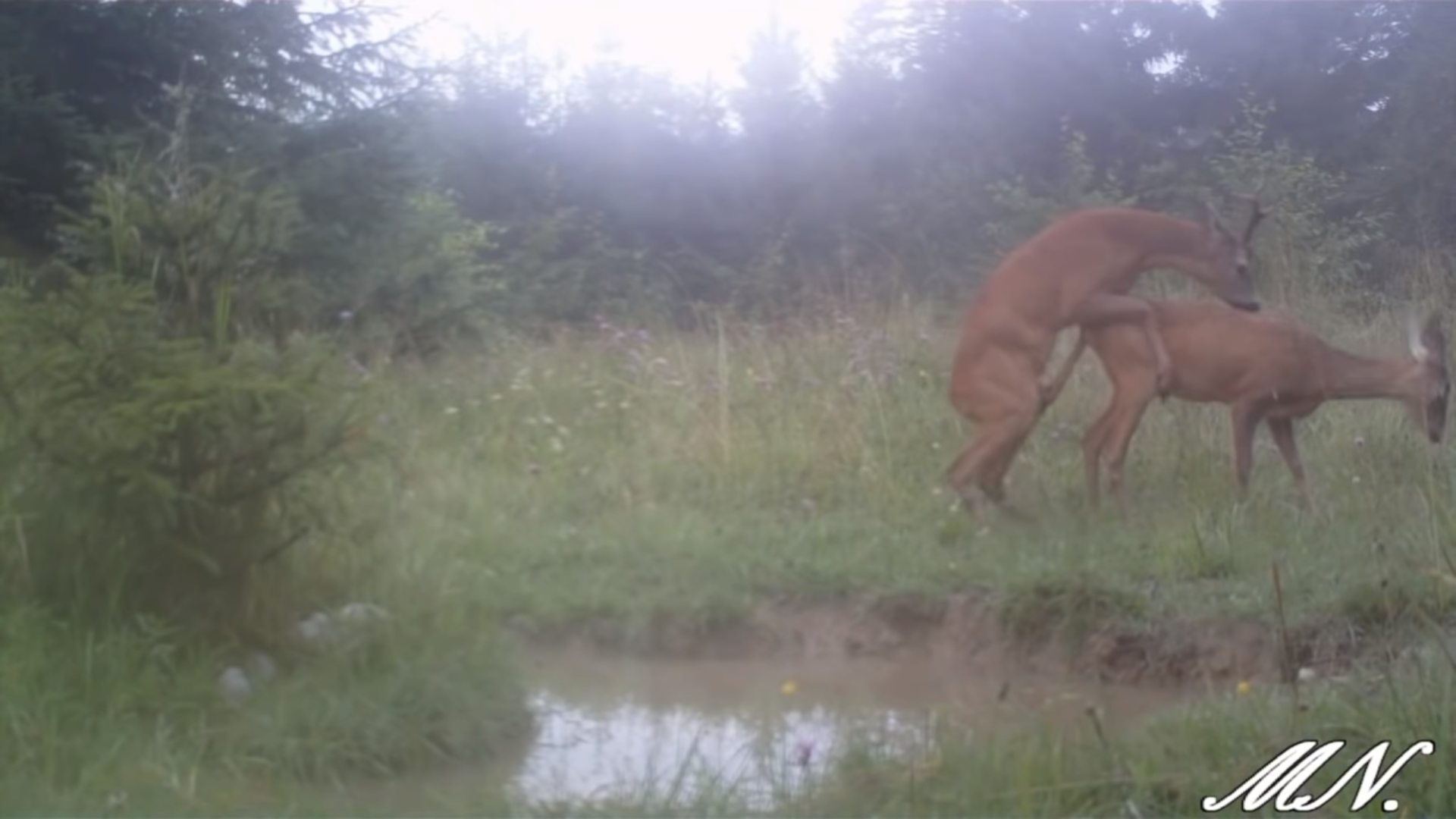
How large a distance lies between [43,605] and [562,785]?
68.2 inches

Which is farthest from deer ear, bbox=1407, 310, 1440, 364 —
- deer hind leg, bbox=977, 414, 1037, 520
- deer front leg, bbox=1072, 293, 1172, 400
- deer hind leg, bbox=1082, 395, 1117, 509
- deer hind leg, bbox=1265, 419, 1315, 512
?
deer hind leg, bbox=977, 414, 1037, 520

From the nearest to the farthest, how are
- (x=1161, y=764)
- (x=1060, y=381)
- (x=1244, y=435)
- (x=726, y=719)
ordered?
(x=1161, y=764) → (x=726, y=719) → (x=1244, y=435) → (x=1060, y=381)

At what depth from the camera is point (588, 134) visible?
20719 millimetres

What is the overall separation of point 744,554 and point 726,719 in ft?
5.99

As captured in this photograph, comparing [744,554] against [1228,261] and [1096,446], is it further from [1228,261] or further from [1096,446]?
[1228,261]

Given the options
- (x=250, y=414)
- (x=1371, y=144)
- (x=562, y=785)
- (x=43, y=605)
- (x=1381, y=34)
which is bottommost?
(x=562, y=785)

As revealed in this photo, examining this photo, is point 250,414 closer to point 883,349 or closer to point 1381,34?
point 883,349

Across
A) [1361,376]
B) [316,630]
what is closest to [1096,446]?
[1361,376]

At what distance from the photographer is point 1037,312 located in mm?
9062

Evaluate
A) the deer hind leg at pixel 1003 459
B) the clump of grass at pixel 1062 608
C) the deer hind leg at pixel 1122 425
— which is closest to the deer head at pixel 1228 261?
the deer hind leg at pixel 1122 425

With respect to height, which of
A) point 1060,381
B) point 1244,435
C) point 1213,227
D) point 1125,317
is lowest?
point 1244,435

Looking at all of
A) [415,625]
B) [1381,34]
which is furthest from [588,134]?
[415,625]

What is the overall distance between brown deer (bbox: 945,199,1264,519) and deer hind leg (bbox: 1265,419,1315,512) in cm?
65
